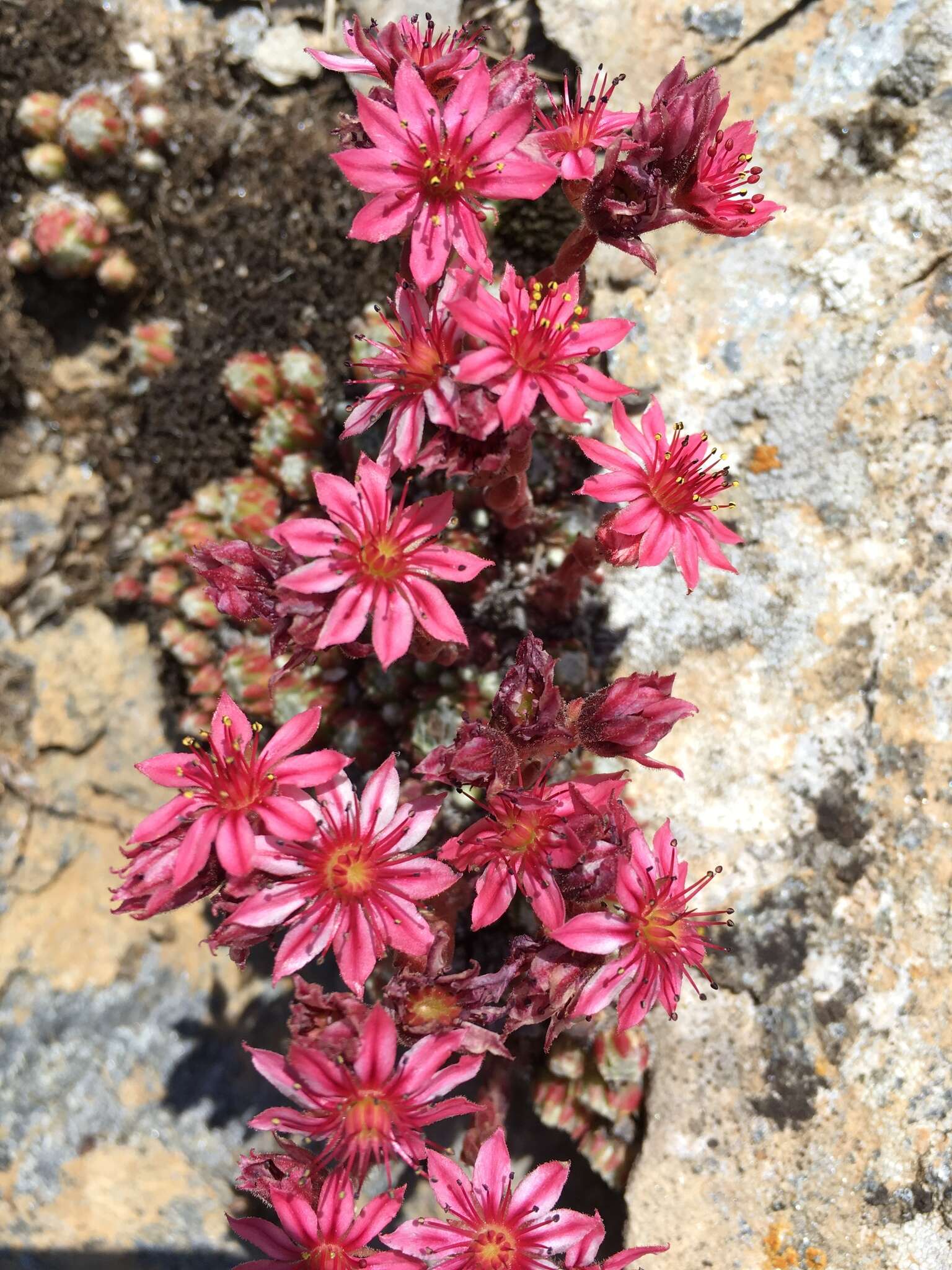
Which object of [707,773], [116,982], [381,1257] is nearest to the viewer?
[381,1257]

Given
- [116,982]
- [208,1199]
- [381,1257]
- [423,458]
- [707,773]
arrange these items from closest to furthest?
1. [381,1257]
2. [423,458]
3. [707,773]
4. [208,1199]
5. [116,982]

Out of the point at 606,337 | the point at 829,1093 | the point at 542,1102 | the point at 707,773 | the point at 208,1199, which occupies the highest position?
the point at 606,337

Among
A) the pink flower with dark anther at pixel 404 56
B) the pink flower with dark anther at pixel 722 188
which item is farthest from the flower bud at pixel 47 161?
the pink flower with dark anther at pixel 722 188

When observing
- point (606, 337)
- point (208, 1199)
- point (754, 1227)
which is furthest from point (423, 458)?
point (208, 1199)

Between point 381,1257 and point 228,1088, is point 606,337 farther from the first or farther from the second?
point 228,1088

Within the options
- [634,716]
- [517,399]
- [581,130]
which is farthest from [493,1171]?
[581,130]

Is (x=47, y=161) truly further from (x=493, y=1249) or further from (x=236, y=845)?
(x=493, y=1249)
